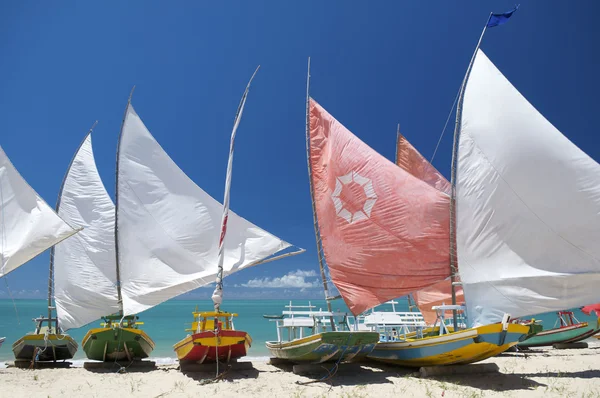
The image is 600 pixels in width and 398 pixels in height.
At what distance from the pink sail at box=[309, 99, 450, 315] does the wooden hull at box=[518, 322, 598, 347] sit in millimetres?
11753

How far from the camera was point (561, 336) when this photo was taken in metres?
23.9

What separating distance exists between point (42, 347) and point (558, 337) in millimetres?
24112

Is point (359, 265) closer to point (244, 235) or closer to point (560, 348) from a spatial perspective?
point (244, 235)

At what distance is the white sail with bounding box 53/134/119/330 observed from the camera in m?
19.3

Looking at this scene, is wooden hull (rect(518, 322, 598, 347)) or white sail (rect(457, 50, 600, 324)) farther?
wooden hull (rect(518, 322, 598, 347))

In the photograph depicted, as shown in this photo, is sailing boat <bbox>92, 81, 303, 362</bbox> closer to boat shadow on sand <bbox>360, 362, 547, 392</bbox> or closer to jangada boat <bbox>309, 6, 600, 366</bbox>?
jangada boat <bbox>309, 6, 600, 366</bbox>

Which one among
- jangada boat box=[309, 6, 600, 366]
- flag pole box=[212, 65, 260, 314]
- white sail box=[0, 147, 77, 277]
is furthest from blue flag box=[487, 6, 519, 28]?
white sail box=[0, 147, 77, 277]

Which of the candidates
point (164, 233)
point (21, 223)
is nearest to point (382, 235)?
point (164, 233)

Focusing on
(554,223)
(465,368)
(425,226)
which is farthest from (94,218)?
(554,223)

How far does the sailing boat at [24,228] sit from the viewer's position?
14.7m

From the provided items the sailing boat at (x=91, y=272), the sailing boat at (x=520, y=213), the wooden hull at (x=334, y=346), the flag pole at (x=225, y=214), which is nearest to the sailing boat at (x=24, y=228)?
the sailing boat at (x=91, y=272)

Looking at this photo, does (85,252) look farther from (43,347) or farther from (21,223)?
(21,223)

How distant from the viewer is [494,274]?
14031mm

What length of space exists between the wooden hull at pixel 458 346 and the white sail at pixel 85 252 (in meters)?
12.1
